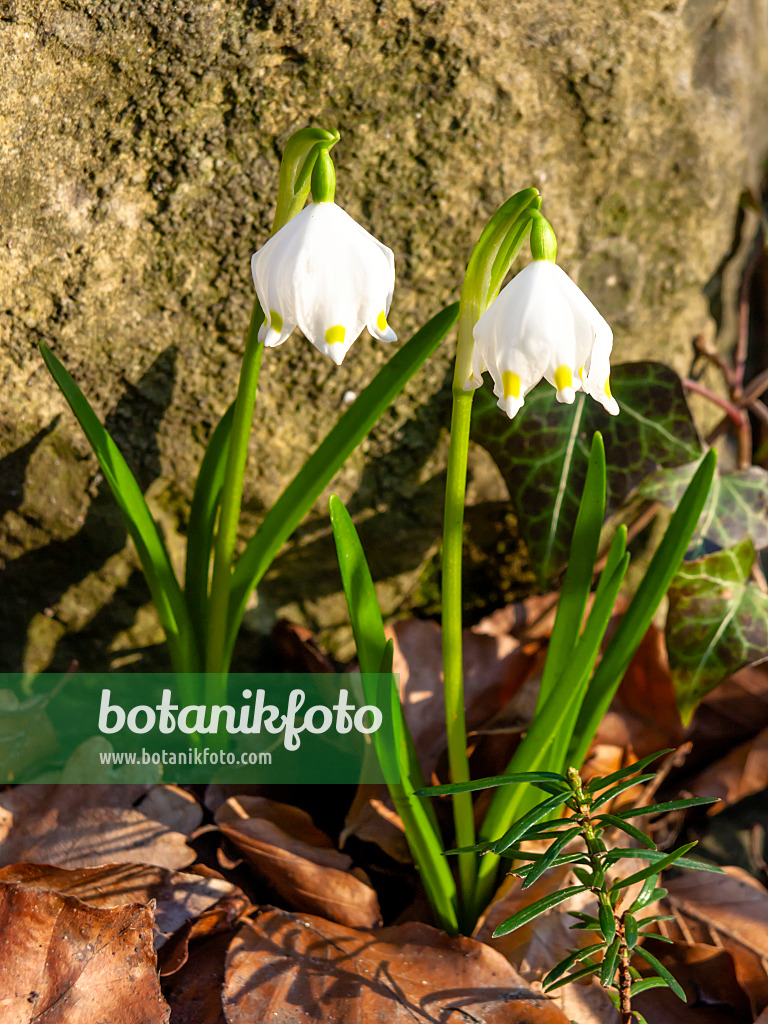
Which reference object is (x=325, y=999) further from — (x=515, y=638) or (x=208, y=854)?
(x=515, y=638)

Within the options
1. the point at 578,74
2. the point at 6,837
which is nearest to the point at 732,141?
the point at 578,74

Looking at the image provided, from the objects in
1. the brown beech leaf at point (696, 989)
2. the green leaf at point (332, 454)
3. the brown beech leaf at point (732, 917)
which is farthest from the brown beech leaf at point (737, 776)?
the green leaf at point (332, 454)

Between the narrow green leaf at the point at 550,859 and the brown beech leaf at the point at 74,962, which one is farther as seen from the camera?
the brown beech leaf at the point at 74,962

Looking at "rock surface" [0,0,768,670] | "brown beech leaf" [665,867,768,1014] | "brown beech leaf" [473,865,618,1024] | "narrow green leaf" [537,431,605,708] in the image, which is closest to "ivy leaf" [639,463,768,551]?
"rock surface" [0,0,768,670]

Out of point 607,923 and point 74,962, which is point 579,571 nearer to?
point 607,923

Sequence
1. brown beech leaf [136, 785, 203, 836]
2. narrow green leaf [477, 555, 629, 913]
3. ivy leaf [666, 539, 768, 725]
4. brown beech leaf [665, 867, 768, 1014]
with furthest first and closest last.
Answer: ivy leaf [666, 539, 768, 725]
brown beech leaf [136, 785, 203, 836]
brown beech leaf [665, 867, 768, 1014]
narrow green leaf [477, 555, 629, 913]

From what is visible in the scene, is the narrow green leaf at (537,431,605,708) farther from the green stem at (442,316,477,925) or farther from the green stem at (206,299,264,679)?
the green stem at (206,299,264,679)

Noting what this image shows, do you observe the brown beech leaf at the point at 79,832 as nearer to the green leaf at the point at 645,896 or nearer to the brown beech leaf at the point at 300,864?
the brown beech leaf at the point at 300,864

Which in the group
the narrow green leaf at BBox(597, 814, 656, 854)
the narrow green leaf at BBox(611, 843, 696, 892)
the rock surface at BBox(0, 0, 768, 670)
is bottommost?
the narrow green leaf at BBox(611, 843, 696, 892)
